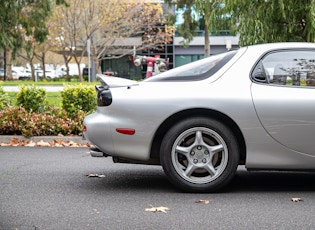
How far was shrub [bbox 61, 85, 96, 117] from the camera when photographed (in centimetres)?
1170

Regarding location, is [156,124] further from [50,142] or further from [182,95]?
[50,142]

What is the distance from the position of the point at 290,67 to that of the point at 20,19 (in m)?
21.2

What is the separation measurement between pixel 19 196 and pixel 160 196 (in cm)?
137

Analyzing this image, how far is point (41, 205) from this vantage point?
17.4 ft

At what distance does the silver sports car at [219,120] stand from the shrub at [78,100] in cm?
578

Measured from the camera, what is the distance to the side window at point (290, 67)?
5896mm

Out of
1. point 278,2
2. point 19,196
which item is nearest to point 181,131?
point 19,196

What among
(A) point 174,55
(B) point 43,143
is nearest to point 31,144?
(B) point 43,143

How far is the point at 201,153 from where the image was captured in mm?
5762

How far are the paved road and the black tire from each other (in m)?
0.15

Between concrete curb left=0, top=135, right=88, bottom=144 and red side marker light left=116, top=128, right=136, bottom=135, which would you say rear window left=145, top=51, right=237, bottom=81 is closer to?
red side marker light left=116, top=128, right=136, bottom=135

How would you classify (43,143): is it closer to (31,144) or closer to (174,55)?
(31,144)

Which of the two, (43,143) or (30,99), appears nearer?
(43,143)

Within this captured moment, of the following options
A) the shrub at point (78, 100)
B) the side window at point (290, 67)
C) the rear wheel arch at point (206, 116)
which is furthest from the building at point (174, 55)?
the rear wheel arch at point (206, 116)
